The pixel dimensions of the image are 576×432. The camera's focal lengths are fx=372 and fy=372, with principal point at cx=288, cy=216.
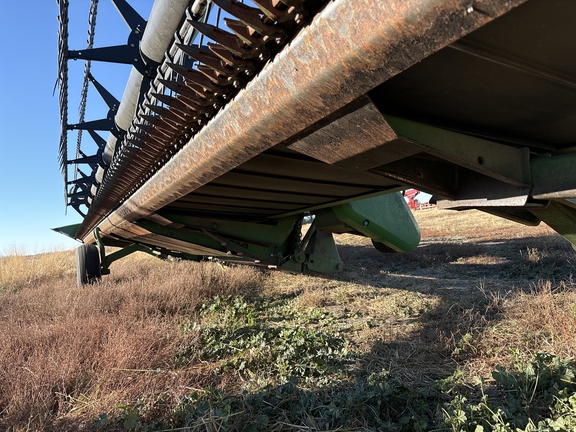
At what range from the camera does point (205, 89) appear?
1.64m

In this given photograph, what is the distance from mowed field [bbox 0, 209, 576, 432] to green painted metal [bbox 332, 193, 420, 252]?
2.46 feet

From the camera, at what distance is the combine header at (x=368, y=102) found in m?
1.00

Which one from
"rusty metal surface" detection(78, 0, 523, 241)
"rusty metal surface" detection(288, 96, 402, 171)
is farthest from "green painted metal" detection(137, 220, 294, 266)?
"rusty metal surface" detection(288, 96, 402, 171)

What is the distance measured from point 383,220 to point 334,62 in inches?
166

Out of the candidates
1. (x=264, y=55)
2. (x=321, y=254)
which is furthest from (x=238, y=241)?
(x=264, y=55)

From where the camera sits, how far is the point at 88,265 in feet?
21.1

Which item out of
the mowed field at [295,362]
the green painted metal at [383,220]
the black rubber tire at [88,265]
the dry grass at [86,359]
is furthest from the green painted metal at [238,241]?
the black rubber tire at [88,265]

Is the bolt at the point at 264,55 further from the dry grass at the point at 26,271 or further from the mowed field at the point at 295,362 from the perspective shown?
the dry grass at the point at 26,271

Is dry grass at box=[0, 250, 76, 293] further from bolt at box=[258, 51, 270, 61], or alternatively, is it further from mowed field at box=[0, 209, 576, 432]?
bolt at box=[258, 51, 270, 61]

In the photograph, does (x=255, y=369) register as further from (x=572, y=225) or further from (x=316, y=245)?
(x=316, y=245)

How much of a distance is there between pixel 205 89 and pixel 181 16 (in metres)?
1.18

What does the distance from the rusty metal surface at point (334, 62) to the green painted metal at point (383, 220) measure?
303 cm

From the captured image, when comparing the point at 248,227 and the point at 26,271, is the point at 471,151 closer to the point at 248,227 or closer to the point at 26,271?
the point at 248,227

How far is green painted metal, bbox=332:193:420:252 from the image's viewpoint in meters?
4.63
